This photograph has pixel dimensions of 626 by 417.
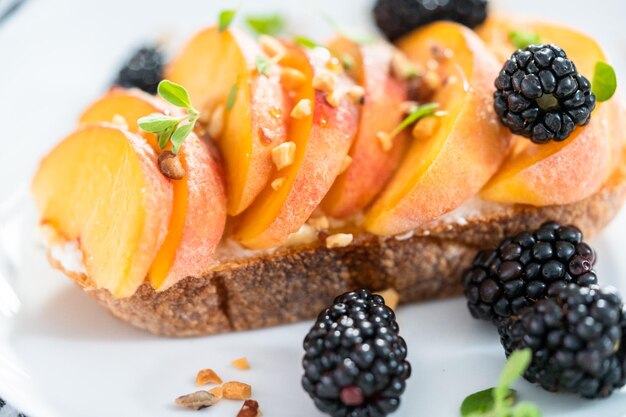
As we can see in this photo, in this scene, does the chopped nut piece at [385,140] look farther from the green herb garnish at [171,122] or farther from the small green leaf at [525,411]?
the small green leaf at [525,411]

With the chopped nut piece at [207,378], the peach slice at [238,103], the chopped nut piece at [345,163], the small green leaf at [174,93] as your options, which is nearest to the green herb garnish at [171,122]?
the small green leaf at [174,93]

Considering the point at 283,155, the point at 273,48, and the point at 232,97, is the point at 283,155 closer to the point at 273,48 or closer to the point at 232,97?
the point at 232,97

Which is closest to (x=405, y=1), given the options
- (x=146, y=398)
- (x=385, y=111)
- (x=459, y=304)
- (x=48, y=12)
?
(x=385, y=111)

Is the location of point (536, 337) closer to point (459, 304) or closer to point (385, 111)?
point (459, 304)

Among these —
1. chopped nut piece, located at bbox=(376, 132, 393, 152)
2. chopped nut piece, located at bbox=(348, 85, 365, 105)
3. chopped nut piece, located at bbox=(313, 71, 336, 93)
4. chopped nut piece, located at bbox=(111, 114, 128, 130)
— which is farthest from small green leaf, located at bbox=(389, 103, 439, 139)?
chopped nut piece, located at bbox=(111, 114, 128, 130)

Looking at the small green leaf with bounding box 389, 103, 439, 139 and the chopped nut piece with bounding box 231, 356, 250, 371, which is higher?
the small green leaf with bounding box 389, 103, 439, 139

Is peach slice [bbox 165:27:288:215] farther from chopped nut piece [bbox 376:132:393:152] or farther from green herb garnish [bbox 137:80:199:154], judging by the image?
chopped nut piece [bbox 376:132:393:152]
